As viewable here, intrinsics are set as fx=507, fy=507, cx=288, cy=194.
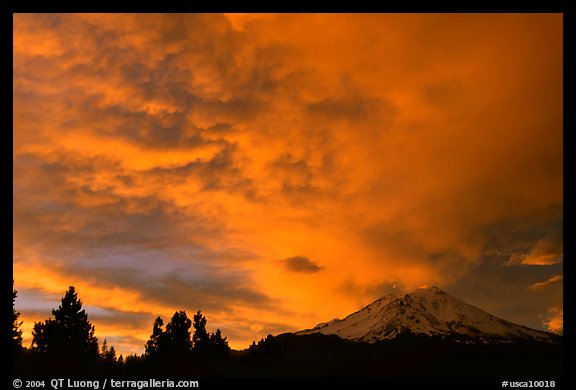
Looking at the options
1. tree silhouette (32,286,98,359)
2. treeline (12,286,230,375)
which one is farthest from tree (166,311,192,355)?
tree silhouette (32,286,98,359)

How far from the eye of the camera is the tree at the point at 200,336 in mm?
159025

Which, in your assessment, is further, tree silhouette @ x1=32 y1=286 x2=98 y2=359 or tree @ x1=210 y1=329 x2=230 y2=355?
tree @ x1=210 y1=329 x2=230 y2=355

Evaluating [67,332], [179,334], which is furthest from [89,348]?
[179,334]

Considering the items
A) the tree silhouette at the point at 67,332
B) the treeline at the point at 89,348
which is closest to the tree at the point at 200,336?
the treeline at the point at 89,348

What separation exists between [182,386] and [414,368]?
17004cm

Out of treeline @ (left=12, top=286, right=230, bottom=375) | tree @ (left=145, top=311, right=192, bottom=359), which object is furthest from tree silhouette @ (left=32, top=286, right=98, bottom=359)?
tree @ (left=145, top=311, right=192, bottom=359)

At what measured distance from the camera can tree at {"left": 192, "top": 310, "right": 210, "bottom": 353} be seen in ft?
522

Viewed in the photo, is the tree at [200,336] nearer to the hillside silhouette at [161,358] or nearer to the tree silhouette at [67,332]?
the hillside silhouette at [161,358]

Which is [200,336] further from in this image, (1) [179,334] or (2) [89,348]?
(2) [89,348]

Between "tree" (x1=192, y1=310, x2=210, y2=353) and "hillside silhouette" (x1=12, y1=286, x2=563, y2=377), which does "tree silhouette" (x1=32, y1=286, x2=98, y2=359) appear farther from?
"tree" (x1=192, y1=310, x2=210, y2=353)

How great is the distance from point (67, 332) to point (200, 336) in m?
50.7
